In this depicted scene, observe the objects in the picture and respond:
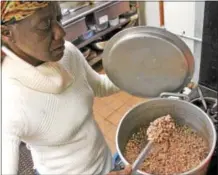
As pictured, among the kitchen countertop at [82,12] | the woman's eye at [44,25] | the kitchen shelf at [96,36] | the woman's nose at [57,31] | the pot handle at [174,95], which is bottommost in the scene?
the kitchen shelf at [96,36]

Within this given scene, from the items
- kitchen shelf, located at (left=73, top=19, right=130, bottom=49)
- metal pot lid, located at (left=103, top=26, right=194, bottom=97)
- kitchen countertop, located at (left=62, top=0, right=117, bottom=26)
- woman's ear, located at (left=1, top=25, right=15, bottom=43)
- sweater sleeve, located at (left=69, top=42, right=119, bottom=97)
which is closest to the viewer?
woman's ear, located at (left=1, top=25, right=15, bottom=43)

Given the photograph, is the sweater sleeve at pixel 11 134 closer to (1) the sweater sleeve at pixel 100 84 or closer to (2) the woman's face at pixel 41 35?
(2) the woman's face at pixel 41 35

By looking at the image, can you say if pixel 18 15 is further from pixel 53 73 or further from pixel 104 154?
pixel 104 154

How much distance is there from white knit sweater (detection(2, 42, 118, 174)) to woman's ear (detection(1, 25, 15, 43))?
38 mm

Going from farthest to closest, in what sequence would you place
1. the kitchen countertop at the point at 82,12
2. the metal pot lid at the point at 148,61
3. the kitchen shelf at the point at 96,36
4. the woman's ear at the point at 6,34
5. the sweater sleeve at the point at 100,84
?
the kitchen shelf at the point at 96,36 < the kitchen countertop at the point at 82,12 < the sweater sleeve at the point at 100,84 < the metal pot lid at the point at 148,61 < the woman's ear at the point at 6,34

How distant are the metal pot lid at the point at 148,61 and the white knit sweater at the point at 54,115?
0.35ft

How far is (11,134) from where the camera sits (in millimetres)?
589

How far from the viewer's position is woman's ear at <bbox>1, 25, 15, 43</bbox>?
552mm

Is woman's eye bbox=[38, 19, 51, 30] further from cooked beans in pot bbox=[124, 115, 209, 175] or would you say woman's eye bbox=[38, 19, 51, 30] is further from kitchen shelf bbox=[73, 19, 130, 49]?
kitchen shelf bbox=[73, 19, 130, 49]

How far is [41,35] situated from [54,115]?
0.21 metres

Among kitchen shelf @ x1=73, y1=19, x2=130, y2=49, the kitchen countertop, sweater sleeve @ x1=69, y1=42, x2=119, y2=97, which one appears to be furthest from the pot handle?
kitchen shelf @ x1=73, y1=19, x2=130, y2=49

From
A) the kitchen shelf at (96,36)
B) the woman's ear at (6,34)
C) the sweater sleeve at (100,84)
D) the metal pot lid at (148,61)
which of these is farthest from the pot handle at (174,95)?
the kitchen shelf at (96,36)

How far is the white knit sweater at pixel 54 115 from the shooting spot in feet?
2.00

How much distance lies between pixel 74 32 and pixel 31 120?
144 centimetres
